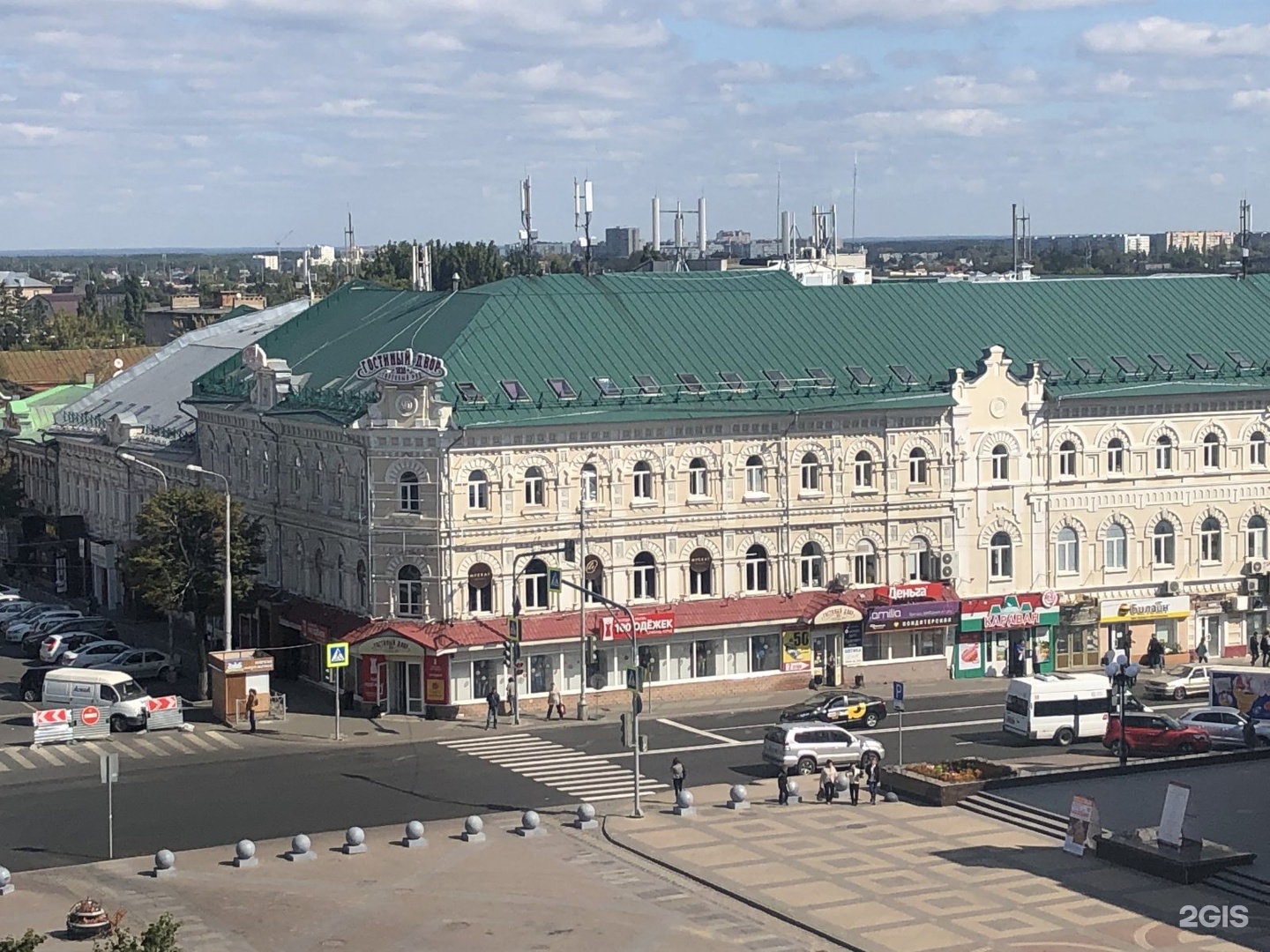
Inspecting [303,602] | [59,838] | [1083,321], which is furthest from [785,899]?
[1083,321]

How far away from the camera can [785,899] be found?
50.5 meters

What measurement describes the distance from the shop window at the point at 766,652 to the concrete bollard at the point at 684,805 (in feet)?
63.4

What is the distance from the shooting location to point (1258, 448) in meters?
86.4

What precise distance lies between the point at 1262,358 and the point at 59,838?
170 ft

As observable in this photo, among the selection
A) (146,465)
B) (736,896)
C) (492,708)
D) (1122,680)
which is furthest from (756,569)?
(736,896)

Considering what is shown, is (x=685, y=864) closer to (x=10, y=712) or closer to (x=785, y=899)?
(x=785, y=899)

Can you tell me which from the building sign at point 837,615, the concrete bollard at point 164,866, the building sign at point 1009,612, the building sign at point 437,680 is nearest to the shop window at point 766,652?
the building sign at point 837,615

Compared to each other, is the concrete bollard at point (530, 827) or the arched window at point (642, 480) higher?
the arched window at point (642, 480)

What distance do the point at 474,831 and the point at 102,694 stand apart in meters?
21.1

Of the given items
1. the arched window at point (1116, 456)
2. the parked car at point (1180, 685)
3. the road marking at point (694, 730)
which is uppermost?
the arched window at point (1116, 456)

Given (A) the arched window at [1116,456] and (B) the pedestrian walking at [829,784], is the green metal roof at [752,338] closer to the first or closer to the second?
(A) the arched window at [1116,456]

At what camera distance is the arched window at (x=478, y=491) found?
74.5 m

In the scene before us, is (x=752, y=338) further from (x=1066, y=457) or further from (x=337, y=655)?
(x=337, y=655)

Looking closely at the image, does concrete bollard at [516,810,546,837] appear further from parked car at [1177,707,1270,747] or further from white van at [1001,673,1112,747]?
parked car at [1177,707,1270,747]
